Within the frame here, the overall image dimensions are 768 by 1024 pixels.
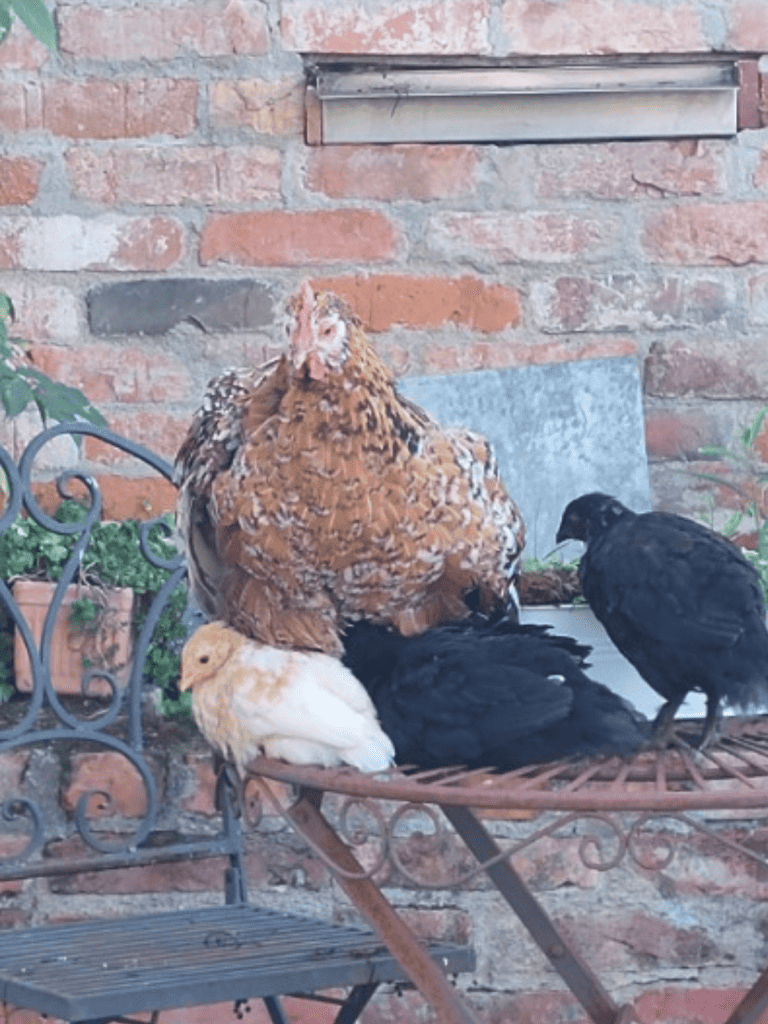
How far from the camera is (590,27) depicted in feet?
9.56

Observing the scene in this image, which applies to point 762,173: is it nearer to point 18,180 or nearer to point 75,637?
point 18,180

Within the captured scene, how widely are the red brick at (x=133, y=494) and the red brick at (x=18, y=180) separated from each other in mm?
437

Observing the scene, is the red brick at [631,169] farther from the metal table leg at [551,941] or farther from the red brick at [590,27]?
the metal table leg at [551,941]

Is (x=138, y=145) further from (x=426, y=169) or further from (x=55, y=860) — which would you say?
(x=55, y=860)

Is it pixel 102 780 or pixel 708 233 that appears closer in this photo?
pixel 102 780

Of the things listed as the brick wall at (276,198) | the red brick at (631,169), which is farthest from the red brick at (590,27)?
the red brick at (631,169)

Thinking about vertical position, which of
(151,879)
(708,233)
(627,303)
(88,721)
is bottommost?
(151,879)

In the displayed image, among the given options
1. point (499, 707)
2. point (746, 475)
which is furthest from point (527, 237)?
point (499, 707)

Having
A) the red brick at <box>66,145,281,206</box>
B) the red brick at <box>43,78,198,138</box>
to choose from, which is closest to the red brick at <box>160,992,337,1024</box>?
the red brick at <box>66,145,281,206</box>

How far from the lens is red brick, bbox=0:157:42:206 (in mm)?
2902

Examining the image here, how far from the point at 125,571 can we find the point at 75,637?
0.12m

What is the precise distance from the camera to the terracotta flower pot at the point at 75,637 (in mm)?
2678

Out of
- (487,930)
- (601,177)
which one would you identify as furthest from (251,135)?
(487,930)

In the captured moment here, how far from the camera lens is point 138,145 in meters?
2.91
